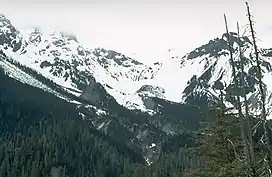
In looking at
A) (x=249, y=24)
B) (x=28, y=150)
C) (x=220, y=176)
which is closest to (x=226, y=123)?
(x=220, y=176)

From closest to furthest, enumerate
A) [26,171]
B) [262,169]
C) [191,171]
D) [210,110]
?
[262,169], [191,171], [210,110], [26,171]

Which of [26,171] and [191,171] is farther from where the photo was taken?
[26,171]

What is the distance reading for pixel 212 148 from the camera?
26562 millimetres

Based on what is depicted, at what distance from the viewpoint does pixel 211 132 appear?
2675cm

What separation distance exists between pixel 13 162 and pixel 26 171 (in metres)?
9.49

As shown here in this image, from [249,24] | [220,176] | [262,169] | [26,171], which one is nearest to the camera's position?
[262,169]

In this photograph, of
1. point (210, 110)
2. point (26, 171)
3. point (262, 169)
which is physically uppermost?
point (26, 171)

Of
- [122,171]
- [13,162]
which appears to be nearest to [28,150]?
[13,162]

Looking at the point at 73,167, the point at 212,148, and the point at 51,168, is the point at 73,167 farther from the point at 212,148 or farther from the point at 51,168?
the point at 212,148

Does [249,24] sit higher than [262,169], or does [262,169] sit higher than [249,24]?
[249,24]

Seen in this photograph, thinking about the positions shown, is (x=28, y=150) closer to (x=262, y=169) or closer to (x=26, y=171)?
(x=26, y=171)

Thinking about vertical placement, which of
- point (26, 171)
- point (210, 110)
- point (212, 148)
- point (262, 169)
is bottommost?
point (262, 169)

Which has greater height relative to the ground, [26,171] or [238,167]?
[26,171]

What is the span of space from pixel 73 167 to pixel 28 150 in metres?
19.5
